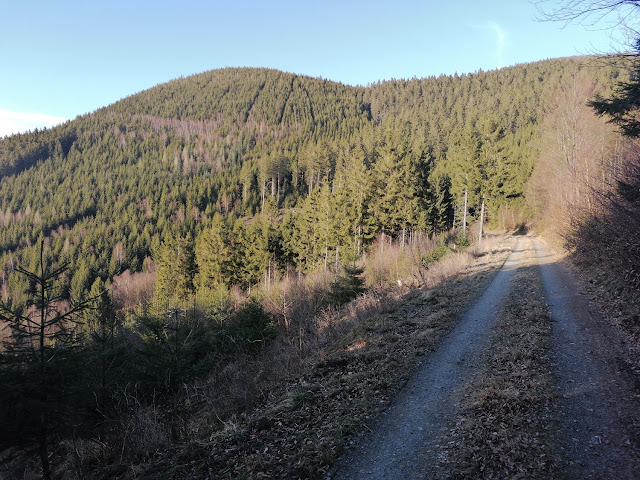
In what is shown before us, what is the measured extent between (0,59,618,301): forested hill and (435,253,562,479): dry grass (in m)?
6.19

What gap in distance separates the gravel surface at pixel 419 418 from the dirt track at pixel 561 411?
0.05 feet

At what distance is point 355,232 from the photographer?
119ft

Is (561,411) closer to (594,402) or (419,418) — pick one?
(594,402)

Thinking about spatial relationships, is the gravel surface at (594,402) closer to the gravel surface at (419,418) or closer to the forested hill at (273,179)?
the gravel surface at (419,418)

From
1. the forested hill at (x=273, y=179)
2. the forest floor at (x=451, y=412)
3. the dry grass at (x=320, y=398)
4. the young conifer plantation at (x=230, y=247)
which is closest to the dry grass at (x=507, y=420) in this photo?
the forest floor at (x=451, y=412)

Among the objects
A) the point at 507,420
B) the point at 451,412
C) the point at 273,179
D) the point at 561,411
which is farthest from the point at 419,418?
the point at 273,179

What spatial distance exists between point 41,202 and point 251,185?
9570cm

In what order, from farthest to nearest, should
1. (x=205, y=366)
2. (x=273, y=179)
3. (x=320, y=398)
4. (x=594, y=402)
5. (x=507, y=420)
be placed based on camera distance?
1. (x=273, y=179)
2. (x=205, y=366)
3. (x=320, y=398)
4. (x=594, y=402)
5. (x=507, y=420)

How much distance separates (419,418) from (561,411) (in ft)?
7.61

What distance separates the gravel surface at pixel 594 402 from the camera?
4328 mm

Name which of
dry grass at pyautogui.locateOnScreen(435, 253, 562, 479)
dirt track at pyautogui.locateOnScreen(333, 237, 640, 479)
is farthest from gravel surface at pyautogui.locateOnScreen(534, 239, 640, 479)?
dry grass at pyautogui.locateOnScreen(435, 253, 562, 479)

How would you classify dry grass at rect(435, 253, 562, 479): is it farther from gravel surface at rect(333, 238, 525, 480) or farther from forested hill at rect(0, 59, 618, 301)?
forested hill at rect(0, 59, 618, 301)

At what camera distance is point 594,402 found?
224 inches

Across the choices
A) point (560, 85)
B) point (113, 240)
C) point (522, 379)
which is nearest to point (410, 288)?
point (522, 379)
